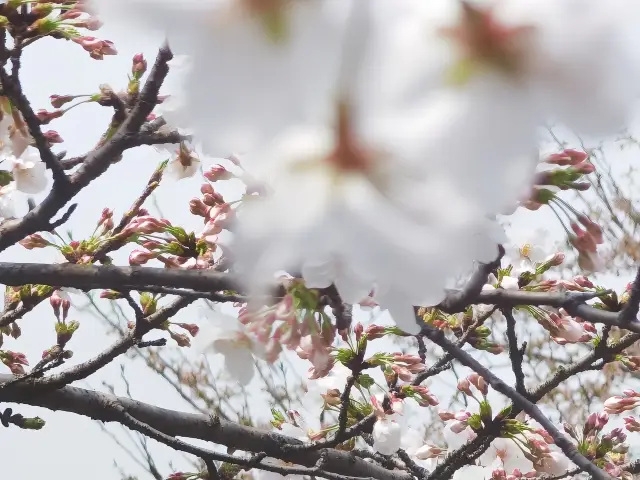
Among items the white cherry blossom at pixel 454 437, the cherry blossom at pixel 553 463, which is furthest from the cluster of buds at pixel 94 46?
the cherry blossom at pixel 553 463

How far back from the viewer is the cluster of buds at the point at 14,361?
1.76 metres

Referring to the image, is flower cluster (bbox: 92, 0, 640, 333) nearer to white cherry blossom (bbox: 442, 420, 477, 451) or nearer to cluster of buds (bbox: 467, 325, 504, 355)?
cluster of buds (bbox: 467, 325, 504, 355)

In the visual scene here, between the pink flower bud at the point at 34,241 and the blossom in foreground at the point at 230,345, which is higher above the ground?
the pink flower bud at the point at 34,241

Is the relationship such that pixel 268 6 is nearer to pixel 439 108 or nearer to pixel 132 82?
pixel 439 108

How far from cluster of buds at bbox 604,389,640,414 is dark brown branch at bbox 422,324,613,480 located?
866 mm

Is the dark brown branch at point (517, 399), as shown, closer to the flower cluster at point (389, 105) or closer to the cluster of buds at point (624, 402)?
the flower cluster at point (389, 105)

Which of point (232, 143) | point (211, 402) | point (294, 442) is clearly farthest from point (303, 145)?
point (211, 402)

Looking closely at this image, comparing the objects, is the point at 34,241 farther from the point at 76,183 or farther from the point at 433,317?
the point at 433,317

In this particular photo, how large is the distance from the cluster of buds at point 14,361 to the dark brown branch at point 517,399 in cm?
138

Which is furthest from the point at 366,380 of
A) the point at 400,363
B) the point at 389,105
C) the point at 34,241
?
the point at 389,105

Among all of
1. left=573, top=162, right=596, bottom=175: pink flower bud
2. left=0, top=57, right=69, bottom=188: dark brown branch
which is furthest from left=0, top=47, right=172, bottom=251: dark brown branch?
left=573, top=162, right=596, bottom=175: pink flower bud

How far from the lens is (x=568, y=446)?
97 cm

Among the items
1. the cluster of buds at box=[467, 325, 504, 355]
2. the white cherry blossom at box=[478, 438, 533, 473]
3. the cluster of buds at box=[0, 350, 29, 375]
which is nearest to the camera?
the cluster of buds at box=[467, 325, 504, 355]

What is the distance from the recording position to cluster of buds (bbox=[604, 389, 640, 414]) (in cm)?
171
